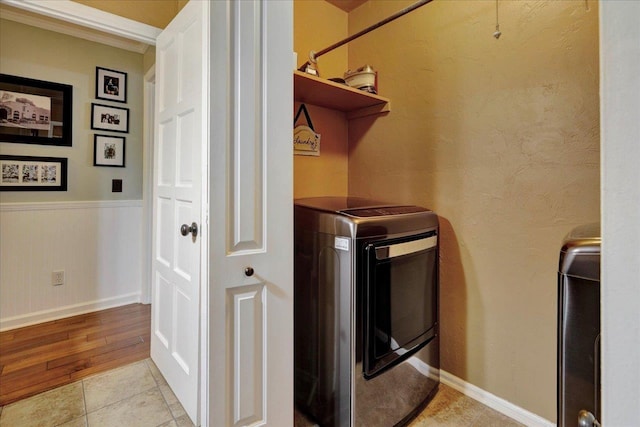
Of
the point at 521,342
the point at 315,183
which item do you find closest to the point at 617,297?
the point at 521,342

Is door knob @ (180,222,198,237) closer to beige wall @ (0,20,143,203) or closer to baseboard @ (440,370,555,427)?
baseboard @ (440,370,555,427)

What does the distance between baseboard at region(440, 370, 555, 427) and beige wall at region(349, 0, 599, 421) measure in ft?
0.11

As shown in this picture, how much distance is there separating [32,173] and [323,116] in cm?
246

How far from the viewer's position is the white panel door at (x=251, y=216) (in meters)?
1.21

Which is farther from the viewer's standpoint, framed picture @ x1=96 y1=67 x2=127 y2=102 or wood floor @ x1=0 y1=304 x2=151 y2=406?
framed picture @ x1=96 y1=67 x2=127 y2=102

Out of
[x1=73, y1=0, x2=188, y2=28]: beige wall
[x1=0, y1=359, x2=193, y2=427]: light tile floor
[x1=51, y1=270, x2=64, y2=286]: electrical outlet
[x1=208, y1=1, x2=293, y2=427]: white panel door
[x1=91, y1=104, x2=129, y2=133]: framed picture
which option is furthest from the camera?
[x1=91, y1=104, x2=129, y2=133]: framed picture

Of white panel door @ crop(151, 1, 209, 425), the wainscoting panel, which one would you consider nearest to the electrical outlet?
the wainscoting panel

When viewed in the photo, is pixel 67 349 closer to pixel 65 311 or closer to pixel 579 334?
pixel 65 311

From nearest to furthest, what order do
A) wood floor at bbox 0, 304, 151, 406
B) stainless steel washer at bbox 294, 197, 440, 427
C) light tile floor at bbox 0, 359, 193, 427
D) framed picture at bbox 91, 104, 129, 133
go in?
stainless steel washer at bbox 294, 197, 440, 427 → light tile floor at bbox 0, 359, 193, 427 → wood floor at bbox 0, 304, 151, 406 → framed picture at bbox 91, 104, 129, 133

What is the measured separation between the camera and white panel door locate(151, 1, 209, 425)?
1387mm

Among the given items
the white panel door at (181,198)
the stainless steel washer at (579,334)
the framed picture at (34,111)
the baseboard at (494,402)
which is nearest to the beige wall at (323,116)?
the white panel door at (181,198)

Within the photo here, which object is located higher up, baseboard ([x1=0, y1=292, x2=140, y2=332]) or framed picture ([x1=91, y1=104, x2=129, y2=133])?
framed picture ([x1=91, y1=104, x2=129, y2=133])

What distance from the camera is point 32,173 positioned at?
2.60m

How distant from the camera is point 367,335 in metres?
1.35
